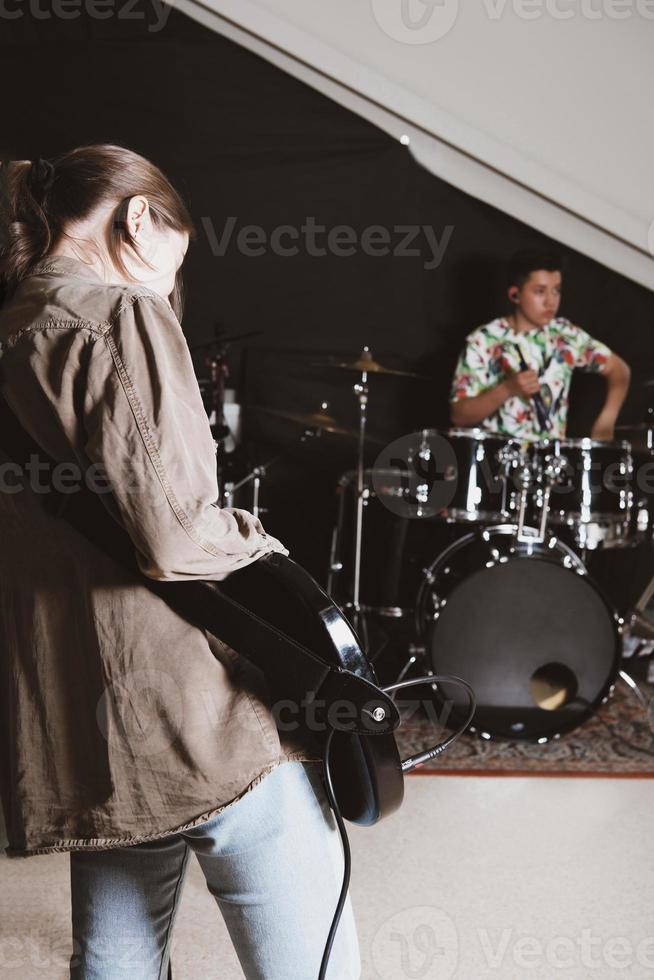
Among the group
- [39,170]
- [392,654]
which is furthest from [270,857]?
[392,654]

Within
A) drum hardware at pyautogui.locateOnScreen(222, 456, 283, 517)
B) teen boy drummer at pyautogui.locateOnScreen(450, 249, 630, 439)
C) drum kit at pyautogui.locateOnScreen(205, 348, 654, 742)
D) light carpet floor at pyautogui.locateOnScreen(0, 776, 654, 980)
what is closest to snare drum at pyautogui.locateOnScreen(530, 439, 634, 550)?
drum kit at pyautogui.locateOnScreen(205, 348, 654, 742)

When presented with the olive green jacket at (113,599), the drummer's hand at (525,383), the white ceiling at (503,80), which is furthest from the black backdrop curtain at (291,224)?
the olive green jacket at (113,599)

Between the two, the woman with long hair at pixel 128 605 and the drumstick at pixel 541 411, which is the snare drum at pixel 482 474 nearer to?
the drumstick at pixel 541 411

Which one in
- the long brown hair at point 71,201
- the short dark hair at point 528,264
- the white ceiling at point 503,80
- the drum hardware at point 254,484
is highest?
the white ceiling at point 503,80

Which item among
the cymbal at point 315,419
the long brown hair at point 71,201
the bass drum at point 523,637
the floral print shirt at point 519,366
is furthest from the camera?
the floral print shirt at point 519,366

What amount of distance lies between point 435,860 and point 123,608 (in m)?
1.57

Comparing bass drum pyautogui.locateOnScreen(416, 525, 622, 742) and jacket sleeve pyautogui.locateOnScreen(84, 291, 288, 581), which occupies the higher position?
jacket sleeve pyautogui.locateOnScreen(84, 291, 288, 581)

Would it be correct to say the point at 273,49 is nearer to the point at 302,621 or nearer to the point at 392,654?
the point at 392,654

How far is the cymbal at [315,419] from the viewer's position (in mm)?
3354

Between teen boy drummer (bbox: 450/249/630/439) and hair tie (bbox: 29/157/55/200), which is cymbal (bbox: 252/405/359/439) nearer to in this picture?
teen boy drummer (bbox: 450/249/630/439)

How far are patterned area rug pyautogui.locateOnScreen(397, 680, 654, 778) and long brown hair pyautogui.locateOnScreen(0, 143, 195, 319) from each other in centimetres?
211

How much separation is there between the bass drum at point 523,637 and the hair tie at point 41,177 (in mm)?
2209

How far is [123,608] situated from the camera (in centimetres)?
78

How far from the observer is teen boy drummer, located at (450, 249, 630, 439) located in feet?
11.3
